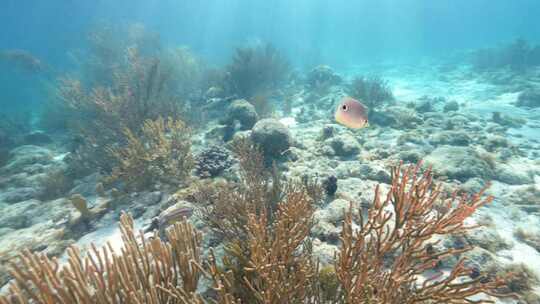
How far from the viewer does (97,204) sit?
239 inches

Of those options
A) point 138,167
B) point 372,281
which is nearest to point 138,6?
point 138,167

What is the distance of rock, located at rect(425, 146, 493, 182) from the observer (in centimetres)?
649

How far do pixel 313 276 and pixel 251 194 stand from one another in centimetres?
191

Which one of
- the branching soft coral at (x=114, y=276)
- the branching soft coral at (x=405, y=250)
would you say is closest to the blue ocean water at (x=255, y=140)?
the branching soft coral at (x=405, y=250)

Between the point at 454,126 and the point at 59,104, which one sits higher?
the point at 59,104

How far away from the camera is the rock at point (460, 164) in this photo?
649 centimetres

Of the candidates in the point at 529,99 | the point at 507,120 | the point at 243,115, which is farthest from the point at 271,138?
Answer: the point at 529,99

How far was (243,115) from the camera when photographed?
9.98 m

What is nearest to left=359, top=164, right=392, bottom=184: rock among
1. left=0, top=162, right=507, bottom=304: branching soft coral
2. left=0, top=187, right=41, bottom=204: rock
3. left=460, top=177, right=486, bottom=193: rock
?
left=460, top=177, right=486, bottom=193: rock

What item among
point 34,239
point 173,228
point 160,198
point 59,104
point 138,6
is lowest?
point 34,239

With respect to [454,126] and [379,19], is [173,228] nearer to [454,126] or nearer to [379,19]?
[454,126]

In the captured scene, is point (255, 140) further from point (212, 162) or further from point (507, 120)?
point (507, 120)

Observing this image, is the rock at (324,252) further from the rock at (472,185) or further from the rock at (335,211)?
the rock at (472,185)

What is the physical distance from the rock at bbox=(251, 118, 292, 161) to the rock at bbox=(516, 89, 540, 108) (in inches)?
515
